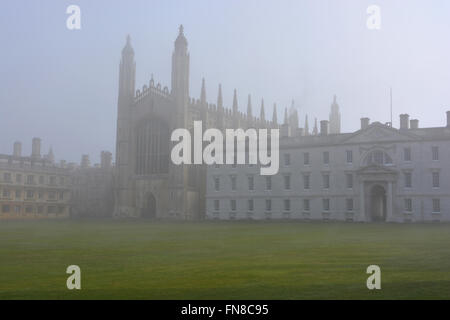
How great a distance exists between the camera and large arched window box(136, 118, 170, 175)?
7012 centimetres

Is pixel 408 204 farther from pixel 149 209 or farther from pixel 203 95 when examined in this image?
pixel 149 209

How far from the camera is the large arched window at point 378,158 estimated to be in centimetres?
5425

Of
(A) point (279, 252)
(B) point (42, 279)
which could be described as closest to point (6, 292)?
(B) point (42, 279)

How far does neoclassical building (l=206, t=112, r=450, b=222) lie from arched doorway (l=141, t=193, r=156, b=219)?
9420 mm

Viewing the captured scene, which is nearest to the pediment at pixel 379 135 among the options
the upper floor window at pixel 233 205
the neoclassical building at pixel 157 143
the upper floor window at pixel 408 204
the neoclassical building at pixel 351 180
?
the neoclassical building at pixel 351 180

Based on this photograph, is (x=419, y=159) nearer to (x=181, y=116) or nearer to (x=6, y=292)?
(x=181, y=116)

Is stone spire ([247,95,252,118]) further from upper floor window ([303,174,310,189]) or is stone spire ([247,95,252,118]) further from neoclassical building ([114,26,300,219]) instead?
upper floor window ([303,174,310,189])

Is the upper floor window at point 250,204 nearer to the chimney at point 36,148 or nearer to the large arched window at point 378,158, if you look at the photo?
the large arched window at point 378,158

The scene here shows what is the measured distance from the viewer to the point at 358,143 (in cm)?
5575

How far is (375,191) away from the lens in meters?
56.0

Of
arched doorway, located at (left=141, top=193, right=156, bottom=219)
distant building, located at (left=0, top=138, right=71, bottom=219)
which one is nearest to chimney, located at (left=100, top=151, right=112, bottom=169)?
distant building, located at (left=0, top=138, right=71, bottom=219)

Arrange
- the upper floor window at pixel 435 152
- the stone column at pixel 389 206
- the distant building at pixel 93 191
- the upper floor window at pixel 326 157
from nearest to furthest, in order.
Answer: the upper floor window at pixel 435 152 < the stone column at pixel 389 206 < the upper floor window at pixel 326 157 < the distant building at pixel 93 191

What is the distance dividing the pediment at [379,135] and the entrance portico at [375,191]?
9.97ft

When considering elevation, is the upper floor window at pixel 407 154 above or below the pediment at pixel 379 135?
below
